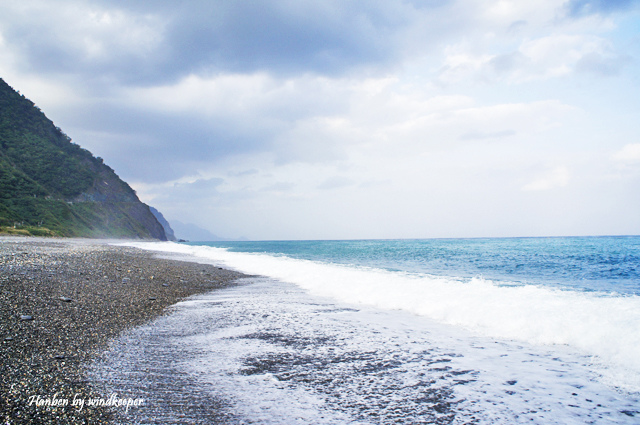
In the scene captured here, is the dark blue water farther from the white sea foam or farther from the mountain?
the mountain

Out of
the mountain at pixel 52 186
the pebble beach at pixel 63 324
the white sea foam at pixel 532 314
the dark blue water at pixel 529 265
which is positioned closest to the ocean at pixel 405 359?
the white sea foam at pixel 532 314

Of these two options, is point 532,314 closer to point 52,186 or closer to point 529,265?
point 529,265

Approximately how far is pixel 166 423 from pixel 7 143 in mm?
103911

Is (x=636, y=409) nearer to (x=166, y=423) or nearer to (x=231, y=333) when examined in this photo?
(x=166, y=423)

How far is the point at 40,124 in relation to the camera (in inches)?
3666

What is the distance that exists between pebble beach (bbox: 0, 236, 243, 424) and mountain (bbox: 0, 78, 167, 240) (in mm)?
43212

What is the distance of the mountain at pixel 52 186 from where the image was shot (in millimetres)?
57906

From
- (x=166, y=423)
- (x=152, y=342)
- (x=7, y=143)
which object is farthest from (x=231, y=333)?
(x=7, y=143)

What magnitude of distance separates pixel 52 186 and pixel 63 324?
92443mm

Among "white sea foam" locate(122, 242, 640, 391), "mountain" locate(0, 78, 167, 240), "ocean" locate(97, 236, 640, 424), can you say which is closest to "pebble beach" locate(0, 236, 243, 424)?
"ocean" locate(97, 236, 640, 424)

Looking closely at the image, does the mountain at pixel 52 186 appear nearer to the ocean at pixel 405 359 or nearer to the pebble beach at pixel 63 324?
the pebble beach at pixel 63 324

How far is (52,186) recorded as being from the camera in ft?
259

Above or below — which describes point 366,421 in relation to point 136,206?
below

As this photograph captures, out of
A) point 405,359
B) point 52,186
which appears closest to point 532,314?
point 405,359
